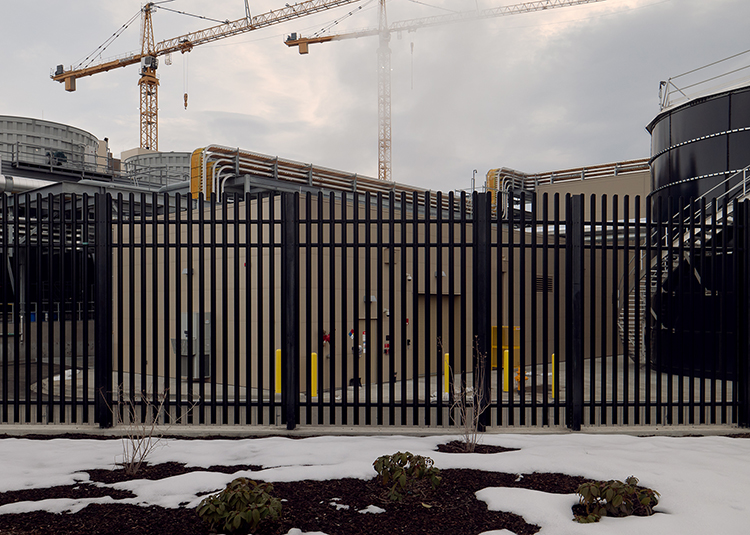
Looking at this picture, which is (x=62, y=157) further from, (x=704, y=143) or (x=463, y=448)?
(x=463, y=448)

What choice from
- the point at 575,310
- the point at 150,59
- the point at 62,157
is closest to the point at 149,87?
the point at 150,59

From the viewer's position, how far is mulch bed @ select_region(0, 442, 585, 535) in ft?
13.3

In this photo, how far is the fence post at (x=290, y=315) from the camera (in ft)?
23.6

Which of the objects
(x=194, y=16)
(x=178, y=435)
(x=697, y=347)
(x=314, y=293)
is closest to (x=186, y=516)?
(x=178, y=435)

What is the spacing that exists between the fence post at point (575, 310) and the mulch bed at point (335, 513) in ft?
7.54

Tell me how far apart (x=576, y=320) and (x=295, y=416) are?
376 cm

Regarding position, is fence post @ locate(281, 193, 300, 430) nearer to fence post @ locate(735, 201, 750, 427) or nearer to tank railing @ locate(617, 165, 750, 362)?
tank railing @ locate(617, 165, 750, 362)

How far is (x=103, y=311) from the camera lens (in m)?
7.25

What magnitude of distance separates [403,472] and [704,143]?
52.6 ft

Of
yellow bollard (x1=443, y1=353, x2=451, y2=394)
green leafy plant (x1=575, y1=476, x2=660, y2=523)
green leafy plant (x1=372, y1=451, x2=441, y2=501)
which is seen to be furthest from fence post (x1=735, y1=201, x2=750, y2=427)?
green leafy plant (x1=372, y1=451, x2=441, y2=501)

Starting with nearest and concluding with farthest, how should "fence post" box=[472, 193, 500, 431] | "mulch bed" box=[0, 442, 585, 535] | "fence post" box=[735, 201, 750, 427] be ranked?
"mulch bed" box=[0, 442, 585, 535] → "fence post" box=[472, 193, 500, 431] → "fence post" box=[735, 201, 750, 427]

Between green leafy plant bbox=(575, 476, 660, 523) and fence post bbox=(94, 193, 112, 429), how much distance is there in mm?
5731

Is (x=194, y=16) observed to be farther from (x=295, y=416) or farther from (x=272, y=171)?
(x=295, y=416)

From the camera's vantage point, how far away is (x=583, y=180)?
30078 mm
